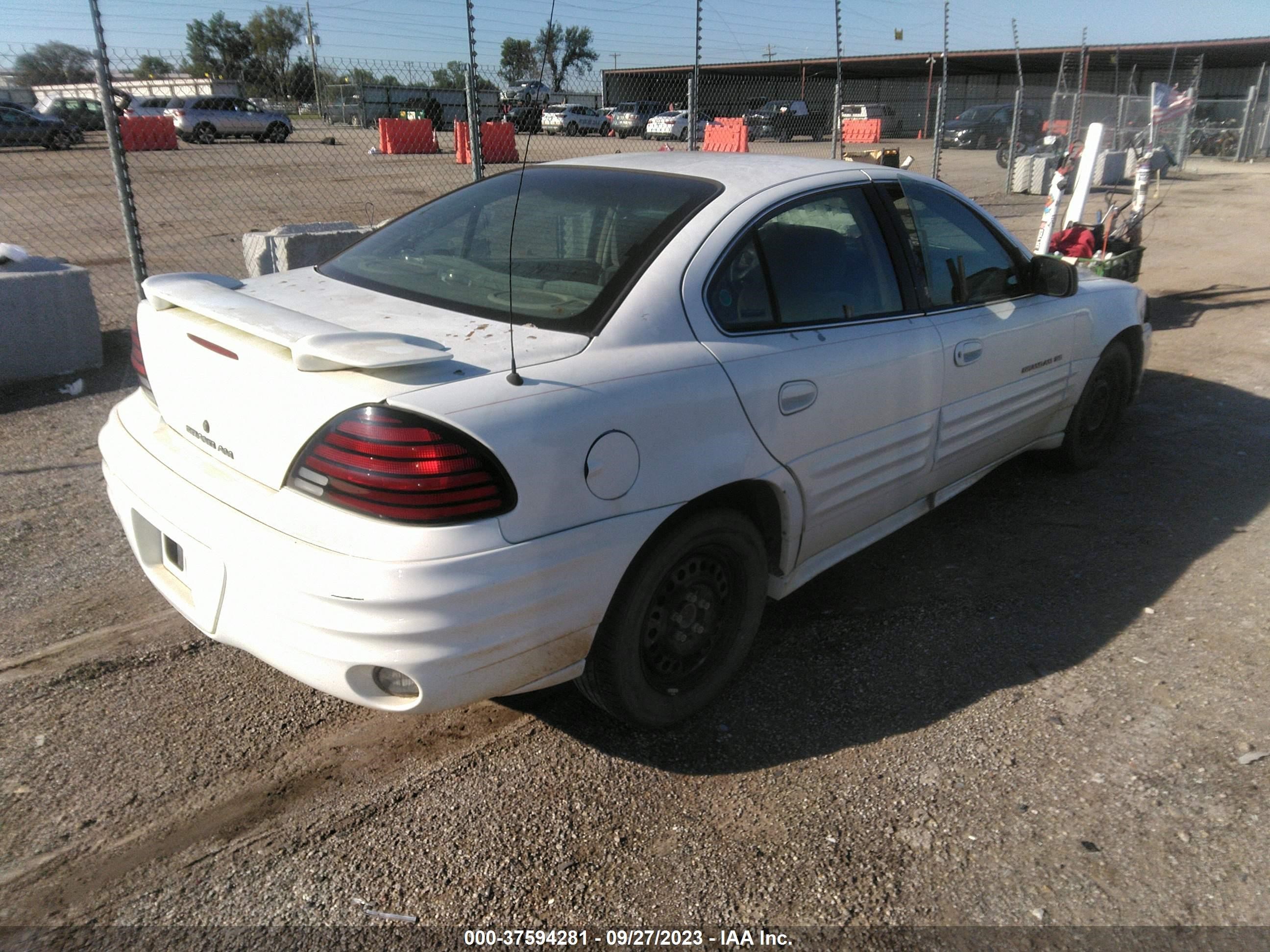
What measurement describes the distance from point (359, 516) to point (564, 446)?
51 cm

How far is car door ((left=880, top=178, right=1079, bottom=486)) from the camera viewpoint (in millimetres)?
3646

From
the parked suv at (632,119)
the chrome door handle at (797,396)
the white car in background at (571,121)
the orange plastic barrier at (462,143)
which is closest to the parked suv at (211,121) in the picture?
the orange plastic barrier at (462,143)

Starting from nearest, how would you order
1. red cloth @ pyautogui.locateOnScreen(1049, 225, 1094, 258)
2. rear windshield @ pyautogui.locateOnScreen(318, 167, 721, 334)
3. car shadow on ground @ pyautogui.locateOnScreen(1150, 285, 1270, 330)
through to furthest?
rear windshield @ pyautogui.locateOnScreen(318, 167, 721, 334) → red cloth @ pyautogui.locateOnScreen(1049, 225, 1094, 258) → car shadow on ground @ pyautogui.locateOnScreen(1150, 285, 1270, 330)

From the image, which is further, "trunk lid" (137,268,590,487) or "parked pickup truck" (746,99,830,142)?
"parked pickup truck" (746,99,830,142)

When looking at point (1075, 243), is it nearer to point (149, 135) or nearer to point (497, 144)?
point (497, 144)

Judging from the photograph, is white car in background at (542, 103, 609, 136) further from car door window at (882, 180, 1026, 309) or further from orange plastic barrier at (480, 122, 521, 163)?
car door window at (882, 180, 1026, 309)

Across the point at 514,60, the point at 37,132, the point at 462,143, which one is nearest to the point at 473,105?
the point at 514,60

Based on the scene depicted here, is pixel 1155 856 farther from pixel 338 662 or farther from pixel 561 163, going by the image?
pixel 561 163

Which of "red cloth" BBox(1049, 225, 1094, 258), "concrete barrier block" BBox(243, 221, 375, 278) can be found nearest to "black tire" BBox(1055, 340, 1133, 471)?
"red cloth" BBox(1049, 225, 1094, 258)

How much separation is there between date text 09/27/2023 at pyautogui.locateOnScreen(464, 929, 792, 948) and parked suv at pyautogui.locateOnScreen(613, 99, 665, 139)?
22.6 m

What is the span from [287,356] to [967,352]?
98.0 inches

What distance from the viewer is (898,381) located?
335 cm

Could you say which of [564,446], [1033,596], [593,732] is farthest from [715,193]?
[1033,596]

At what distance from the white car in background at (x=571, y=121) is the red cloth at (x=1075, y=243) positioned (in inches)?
161
